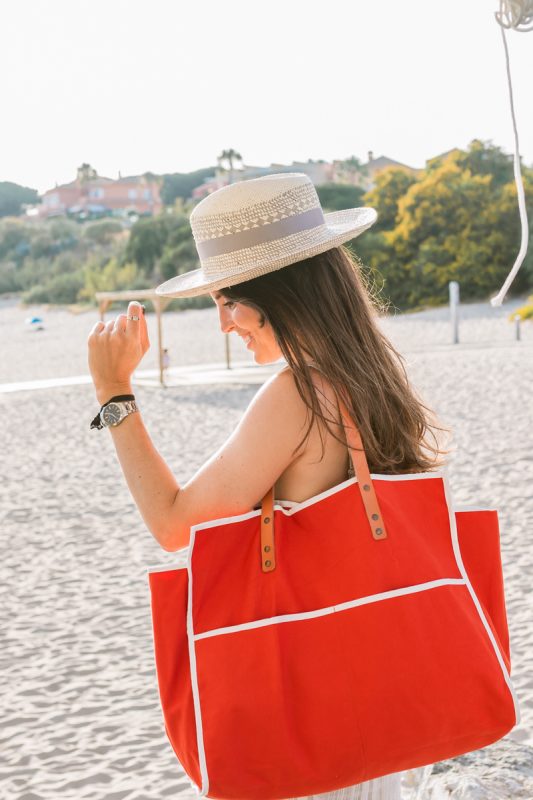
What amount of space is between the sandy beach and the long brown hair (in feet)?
0.67

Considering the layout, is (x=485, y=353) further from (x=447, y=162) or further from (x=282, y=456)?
(x=447, y=162)

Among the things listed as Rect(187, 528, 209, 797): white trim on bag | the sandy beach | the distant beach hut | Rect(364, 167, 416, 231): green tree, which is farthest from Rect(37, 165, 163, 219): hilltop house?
Rect(187, 528, 209, 797): white trim on bag

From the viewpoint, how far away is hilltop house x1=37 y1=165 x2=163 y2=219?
256ft

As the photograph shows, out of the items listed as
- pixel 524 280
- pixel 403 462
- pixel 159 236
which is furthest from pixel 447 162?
pixel 403 462

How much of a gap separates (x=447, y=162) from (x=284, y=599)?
29898 millimetres

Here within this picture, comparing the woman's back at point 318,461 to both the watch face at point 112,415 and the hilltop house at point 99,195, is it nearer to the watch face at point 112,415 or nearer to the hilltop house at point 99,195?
the watch face at point 112,415

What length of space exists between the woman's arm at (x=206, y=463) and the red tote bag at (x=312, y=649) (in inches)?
1.7

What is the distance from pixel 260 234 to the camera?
4.04 ft

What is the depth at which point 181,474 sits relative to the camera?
7.11 m

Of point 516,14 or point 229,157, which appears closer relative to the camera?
point 516,14

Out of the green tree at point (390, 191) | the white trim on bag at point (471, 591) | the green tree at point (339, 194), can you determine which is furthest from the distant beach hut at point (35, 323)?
the white trim on bag at point (471, 591)

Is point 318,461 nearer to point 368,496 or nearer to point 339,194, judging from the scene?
point 368,496

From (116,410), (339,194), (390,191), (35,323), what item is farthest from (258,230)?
(339,194)

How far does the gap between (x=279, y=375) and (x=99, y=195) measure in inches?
3268
